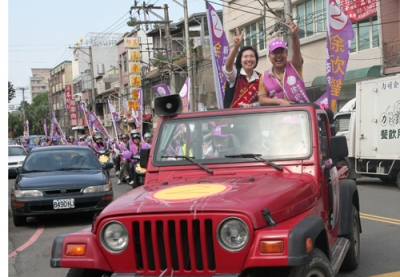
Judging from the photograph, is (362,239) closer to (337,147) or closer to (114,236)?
(337,147)

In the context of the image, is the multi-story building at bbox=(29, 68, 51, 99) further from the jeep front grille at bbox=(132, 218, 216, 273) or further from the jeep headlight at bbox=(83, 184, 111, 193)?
the jeep front grille at bbox=(132, 218, 216, 273)

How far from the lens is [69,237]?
13.0 ft

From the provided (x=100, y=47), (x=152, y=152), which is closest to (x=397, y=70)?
(x=152, y=152)

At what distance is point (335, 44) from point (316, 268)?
9421mm

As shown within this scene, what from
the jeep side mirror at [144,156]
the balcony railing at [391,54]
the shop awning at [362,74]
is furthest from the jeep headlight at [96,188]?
the balcony railing at [391,54]

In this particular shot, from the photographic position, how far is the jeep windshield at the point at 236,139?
4770 millimetres

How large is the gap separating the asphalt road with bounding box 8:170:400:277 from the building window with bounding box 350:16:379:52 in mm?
11436

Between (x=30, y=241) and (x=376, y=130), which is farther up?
(x=376, y=130)

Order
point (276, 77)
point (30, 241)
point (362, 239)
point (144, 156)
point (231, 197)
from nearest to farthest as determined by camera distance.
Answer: point (231, 197) < point (144, 156) < point (276, 77) < point (362, 239) < point (30, 241)

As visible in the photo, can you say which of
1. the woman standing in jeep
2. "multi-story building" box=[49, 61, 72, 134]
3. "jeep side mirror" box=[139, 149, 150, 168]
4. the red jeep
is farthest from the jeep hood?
"multi-story building" box=[49, 61, 72, 134]

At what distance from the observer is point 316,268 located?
3.85 metres

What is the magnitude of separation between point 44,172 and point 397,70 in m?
15.9

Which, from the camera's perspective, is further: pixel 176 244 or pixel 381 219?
pixel 381 219

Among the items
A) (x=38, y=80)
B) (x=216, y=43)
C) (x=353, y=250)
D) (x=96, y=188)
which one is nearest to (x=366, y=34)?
(x=216, y=43)
